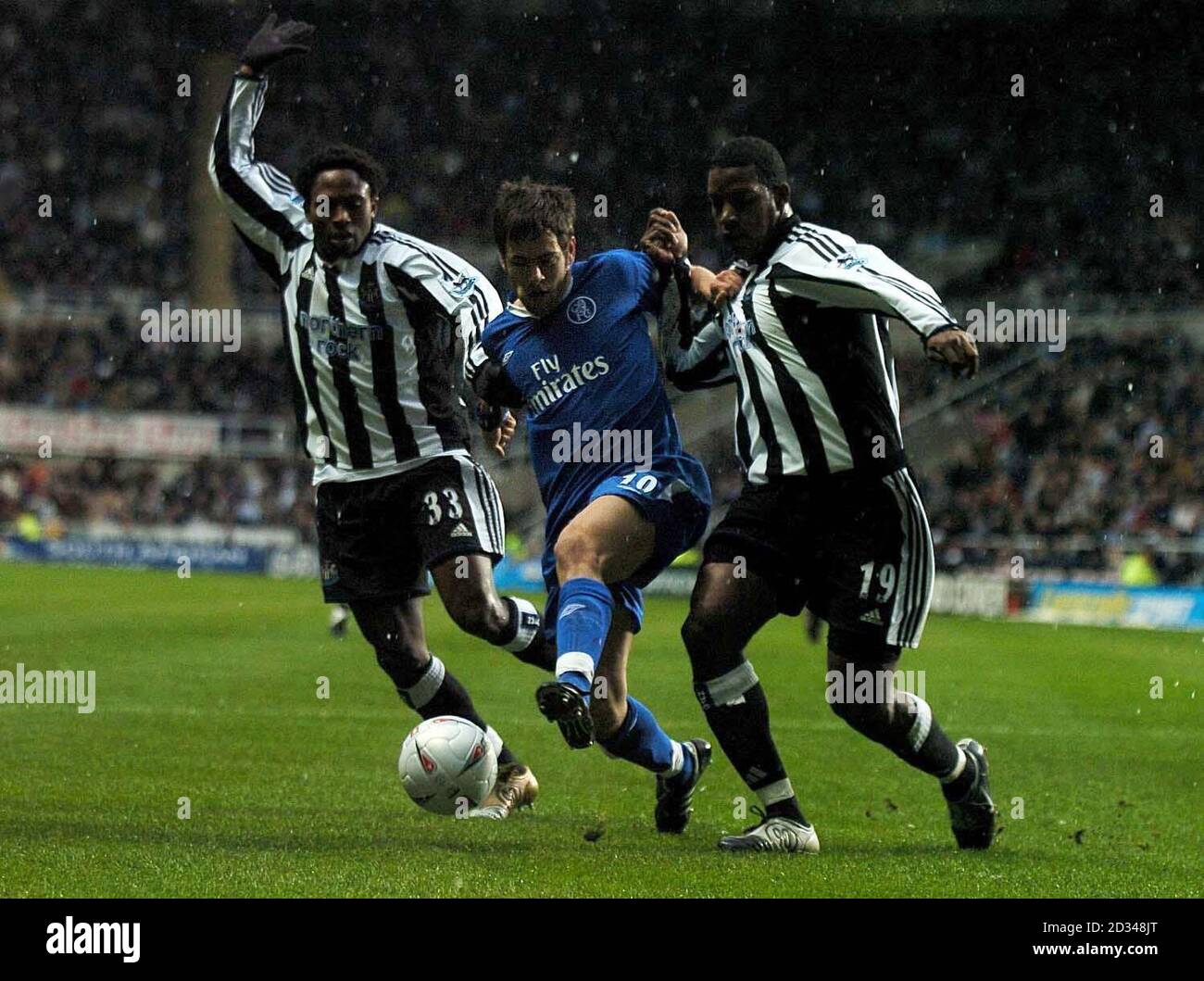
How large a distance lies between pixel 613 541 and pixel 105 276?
28.4 m

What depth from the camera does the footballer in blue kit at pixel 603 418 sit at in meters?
5.86

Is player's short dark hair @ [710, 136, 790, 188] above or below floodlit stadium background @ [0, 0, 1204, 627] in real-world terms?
below

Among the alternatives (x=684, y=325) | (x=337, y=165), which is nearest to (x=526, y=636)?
(x=684, y=325)

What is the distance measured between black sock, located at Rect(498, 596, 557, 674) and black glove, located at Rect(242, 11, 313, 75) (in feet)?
7.59

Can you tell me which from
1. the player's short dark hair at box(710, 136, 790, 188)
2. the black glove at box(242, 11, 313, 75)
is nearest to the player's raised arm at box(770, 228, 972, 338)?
the player's short dark hair at box(710, 136, 790, 188)

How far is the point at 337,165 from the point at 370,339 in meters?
0.65

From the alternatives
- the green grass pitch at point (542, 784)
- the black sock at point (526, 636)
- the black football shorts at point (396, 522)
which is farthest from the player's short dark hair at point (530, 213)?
the green grass pitch at point (542, 784)

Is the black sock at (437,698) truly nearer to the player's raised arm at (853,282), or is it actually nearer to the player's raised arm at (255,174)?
the player's raised arm at (255,174)

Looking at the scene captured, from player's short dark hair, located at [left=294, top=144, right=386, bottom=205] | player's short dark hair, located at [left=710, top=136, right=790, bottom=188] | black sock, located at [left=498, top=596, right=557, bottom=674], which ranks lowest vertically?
black sock, located at [left=498, top=596, right=557, bottom=674]

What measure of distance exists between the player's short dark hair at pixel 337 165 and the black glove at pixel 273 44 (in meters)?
0.57

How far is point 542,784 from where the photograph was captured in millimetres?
7520

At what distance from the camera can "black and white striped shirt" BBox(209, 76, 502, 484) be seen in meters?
6.54

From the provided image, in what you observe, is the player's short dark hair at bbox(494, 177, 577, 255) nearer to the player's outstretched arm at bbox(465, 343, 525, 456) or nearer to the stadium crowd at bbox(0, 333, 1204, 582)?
the player's outstretched arm at bbox(465, 343, 525, 456)
